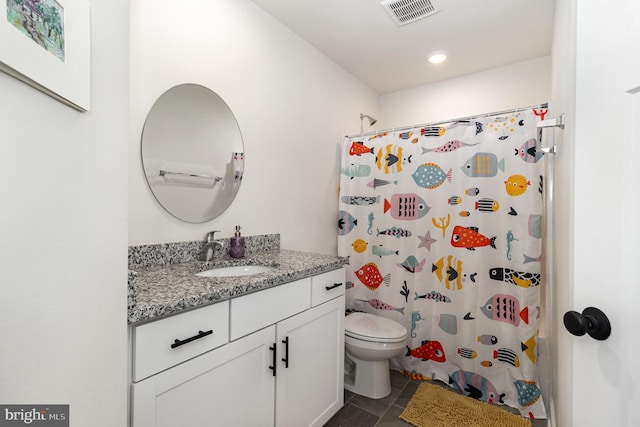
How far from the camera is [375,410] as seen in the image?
5.82 ft

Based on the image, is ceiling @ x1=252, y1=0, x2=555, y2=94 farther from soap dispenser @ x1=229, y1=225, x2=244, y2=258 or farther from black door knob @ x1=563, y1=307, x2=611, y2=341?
black door knob @ x1=563, y1=307, x2=611, y2=341

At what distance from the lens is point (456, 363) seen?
2039 millimetres

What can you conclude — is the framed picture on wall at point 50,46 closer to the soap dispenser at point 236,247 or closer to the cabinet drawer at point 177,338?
the cabinet drawer at point 177,338

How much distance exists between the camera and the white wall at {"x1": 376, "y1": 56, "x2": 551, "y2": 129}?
241 centimetres

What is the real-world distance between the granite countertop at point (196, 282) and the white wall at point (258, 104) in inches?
7.9

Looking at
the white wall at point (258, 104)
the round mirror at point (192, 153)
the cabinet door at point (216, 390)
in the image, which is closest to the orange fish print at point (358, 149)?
the white wall at point (258, 104)

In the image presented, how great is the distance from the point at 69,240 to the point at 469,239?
6.90 ft

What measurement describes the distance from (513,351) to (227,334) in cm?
180

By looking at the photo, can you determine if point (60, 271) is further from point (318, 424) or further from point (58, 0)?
point (318, 424)

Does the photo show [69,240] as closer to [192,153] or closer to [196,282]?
[196,282]

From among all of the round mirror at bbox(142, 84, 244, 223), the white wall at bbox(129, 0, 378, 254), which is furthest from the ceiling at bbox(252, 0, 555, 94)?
the round mirror at bbox(142, 84, 244, 223)

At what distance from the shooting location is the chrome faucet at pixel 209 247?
154cm

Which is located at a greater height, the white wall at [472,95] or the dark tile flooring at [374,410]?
the white wall at [472,95]

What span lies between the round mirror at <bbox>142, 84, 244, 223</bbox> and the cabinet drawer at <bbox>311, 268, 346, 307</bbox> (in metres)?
0.69
